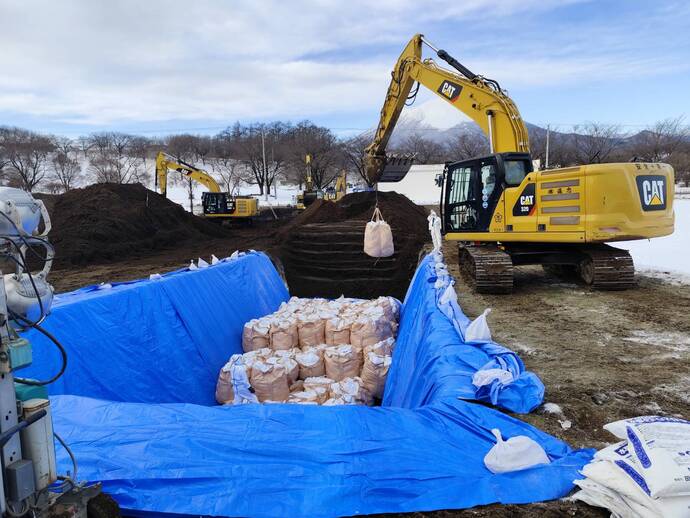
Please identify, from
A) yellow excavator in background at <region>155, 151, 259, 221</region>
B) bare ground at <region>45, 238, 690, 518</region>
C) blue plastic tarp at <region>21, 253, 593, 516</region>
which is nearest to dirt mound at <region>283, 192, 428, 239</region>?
yellow excavator in background at <region>155, 151, 259, 221</region>

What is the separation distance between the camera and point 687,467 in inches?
79.4

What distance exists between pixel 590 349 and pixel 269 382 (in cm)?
378

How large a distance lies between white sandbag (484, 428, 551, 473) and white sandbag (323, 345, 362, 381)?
13.2ft

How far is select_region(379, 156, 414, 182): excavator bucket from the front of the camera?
1227 centimetres

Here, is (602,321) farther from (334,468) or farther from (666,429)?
(334,468)

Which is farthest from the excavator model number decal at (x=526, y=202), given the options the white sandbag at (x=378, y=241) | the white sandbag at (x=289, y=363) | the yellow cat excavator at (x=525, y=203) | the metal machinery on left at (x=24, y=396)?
the metal machinery on left at (x=24, y=396)

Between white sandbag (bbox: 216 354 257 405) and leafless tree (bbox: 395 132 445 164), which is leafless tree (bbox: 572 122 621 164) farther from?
white sandbag (bbox: 216 354 257 405)

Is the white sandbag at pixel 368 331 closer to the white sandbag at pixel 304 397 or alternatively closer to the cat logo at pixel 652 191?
the white sandbag at pixel 304 397

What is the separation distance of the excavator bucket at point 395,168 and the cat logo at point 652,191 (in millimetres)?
6212

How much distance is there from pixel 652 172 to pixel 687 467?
21.0 feet

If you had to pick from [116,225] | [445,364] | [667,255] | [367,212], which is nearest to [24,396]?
[445,364]

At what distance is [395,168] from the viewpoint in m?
12.7

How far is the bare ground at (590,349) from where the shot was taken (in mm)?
3199

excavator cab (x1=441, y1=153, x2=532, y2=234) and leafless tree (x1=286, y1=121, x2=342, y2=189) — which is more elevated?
leafless tree (x1=286, y1=121, x2=342, y2=189)
